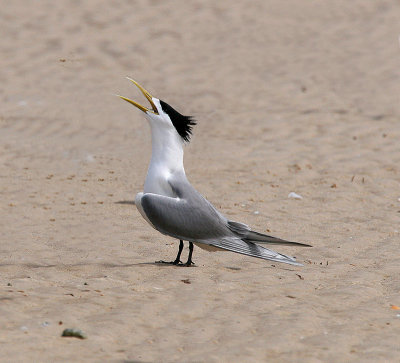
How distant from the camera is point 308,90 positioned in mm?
13125

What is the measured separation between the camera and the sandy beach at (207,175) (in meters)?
4.39

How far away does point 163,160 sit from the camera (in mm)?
6070

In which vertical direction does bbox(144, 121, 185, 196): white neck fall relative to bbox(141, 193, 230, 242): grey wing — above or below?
above

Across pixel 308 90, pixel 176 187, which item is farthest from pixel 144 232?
pixel 308 90

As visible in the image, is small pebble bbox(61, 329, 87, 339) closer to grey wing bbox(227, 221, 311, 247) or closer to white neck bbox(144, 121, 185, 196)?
white neck bbox(144, 121, 185, 196)

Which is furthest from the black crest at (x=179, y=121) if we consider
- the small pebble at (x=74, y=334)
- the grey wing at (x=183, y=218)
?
the small pebble at (x=74, y=334)

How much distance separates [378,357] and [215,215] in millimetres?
2225

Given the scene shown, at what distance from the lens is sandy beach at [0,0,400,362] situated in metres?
4.39

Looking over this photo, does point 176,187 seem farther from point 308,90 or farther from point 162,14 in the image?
point 162,14

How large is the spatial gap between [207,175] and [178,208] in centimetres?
404

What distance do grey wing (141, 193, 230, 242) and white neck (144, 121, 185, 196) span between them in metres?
0.14

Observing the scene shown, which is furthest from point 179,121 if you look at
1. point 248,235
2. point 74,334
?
point 74,334

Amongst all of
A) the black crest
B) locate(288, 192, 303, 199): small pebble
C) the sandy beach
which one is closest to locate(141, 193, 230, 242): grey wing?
the sandy beach

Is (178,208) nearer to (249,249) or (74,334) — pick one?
(249,249)
